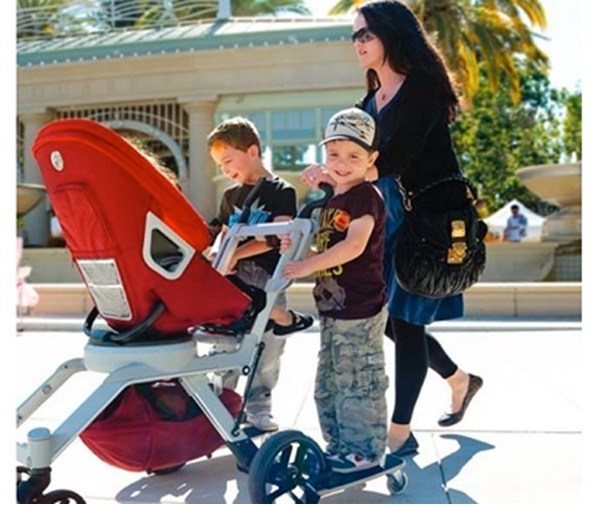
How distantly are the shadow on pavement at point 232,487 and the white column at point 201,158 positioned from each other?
1483 cm

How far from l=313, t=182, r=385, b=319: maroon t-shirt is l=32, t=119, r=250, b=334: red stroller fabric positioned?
411mm

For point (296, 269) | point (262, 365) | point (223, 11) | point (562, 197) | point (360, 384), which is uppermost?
point (223, 11)

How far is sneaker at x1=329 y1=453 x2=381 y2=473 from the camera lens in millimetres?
2471

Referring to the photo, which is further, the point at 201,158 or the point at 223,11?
the point at 223,11

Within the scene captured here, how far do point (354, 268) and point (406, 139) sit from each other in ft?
1.86

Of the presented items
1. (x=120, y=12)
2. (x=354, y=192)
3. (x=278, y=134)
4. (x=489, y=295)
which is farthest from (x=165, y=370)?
(x=120, y=12)

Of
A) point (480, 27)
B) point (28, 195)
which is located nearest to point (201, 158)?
point (28, 195)

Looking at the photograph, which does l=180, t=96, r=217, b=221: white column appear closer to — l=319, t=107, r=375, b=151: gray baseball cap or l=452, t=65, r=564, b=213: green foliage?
l=319, t=107, r=375, b=151: gray baseball cap

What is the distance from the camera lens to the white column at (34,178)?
18859mm

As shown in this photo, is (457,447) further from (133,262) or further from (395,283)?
(133,262)

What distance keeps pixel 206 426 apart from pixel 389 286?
3.28ft

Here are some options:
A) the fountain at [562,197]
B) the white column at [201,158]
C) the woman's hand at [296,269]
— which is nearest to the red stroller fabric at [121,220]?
the woman's hand at [296,269]

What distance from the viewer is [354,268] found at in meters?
2.59

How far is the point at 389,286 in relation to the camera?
312 centimetres
